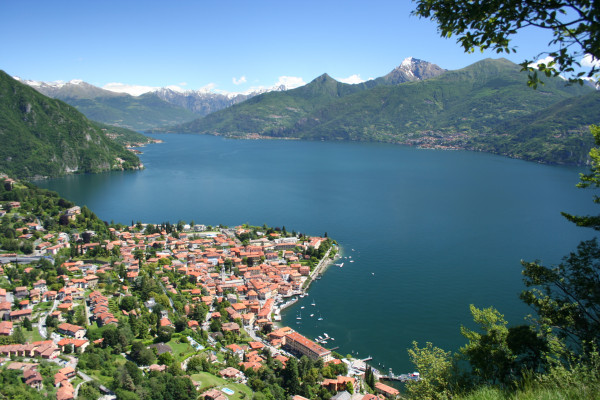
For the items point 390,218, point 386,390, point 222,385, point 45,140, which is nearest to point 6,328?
point 222,385

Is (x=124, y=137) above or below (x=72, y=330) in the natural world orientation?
above

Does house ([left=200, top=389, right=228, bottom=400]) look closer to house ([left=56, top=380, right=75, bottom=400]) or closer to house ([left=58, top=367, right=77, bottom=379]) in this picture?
house ([left=56, top=380, right=75, bottom=400])

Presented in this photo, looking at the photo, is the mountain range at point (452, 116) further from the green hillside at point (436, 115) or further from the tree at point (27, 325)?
the tree at point (27, 325)

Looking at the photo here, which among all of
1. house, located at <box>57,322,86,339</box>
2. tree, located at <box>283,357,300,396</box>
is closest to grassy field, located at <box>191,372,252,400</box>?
tree, located at <box>283,357,300,396</box>

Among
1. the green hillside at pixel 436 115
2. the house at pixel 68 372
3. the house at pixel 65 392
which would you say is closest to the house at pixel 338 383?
the house at pixel 65 392

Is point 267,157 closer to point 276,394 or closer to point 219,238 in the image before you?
point 219,238

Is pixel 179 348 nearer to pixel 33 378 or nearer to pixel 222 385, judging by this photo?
pixel 222 385
